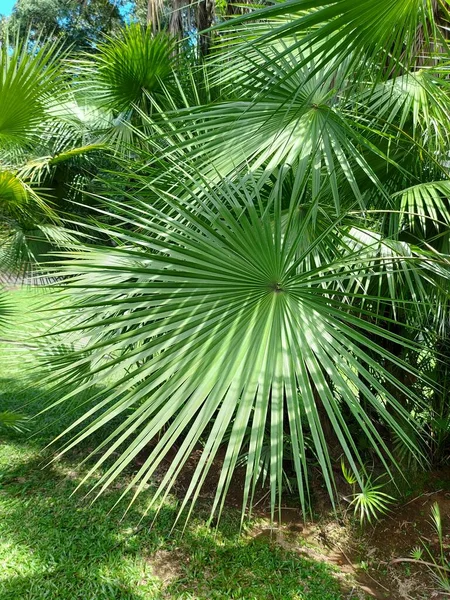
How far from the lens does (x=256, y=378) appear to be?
1140 millimetres

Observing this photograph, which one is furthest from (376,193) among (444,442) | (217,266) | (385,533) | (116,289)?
(385,533)

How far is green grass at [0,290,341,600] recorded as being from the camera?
219 centimetres

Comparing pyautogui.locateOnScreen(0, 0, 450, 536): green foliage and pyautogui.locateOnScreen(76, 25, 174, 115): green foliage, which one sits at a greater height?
pyautogui.locateOnScreen(76, 25, 174, 115): green foliage

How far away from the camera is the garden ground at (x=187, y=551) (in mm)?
2217

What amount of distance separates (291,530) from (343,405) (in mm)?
802

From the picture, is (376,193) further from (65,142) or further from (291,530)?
(65,142)

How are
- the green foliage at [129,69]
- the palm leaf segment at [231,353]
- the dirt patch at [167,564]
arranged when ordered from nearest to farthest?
the palm leaf segment at [231,353], the dirt patch at [167,564], the green foliage at [129,69]

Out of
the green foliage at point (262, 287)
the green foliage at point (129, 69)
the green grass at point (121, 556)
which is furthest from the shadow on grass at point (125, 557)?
the green foliage at point (129, 69)

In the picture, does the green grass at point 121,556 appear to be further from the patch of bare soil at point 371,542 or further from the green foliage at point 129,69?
the green foliage at point 129,69

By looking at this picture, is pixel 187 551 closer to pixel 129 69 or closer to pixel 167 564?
pixel 167 564

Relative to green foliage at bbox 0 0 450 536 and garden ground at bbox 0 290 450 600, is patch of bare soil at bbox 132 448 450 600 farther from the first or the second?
green foliage at bbox 0 0 450 536

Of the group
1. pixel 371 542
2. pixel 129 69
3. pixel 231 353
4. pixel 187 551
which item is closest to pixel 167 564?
pixel 187 551

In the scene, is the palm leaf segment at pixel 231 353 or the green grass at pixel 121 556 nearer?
the palm leaf segment at pixel 231 353

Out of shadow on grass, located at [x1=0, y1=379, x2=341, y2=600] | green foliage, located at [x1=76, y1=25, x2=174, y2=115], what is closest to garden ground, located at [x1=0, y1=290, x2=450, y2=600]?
shadow on grass, located at [x1=0, y1=379, x2=341, y2=600]
